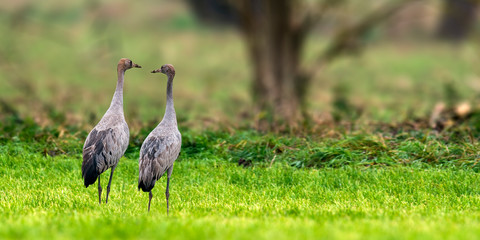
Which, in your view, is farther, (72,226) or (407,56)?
(407,56)

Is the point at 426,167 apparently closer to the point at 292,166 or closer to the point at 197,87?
the point at 292,166

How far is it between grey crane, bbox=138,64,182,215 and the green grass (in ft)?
1.32

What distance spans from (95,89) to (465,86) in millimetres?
14596

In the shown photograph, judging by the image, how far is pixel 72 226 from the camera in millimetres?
5113

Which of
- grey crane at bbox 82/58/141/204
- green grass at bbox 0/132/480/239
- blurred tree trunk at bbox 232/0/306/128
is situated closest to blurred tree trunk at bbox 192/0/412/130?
blurred tree trunk at bbox 232/0/306/128

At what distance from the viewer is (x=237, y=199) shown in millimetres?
7059

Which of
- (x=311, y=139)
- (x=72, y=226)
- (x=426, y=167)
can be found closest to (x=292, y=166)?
(x=311, y=139)

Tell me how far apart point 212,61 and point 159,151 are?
24798 millimetres

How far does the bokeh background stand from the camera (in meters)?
13.0

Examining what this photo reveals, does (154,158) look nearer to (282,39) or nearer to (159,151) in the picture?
(159,151)

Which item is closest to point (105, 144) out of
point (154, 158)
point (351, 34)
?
point (154, 158)

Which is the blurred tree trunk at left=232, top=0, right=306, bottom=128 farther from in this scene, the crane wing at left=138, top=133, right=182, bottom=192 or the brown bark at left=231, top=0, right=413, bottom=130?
the crane wing at left=138, top=133, right=182, bottom=192

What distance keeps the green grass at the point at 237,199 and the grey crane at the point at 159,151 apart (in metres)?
0.40

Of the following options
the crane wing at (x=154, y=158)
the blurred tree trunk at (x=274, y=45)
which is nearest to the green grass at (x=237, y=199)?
the crane wing at (x=154, y=158)
